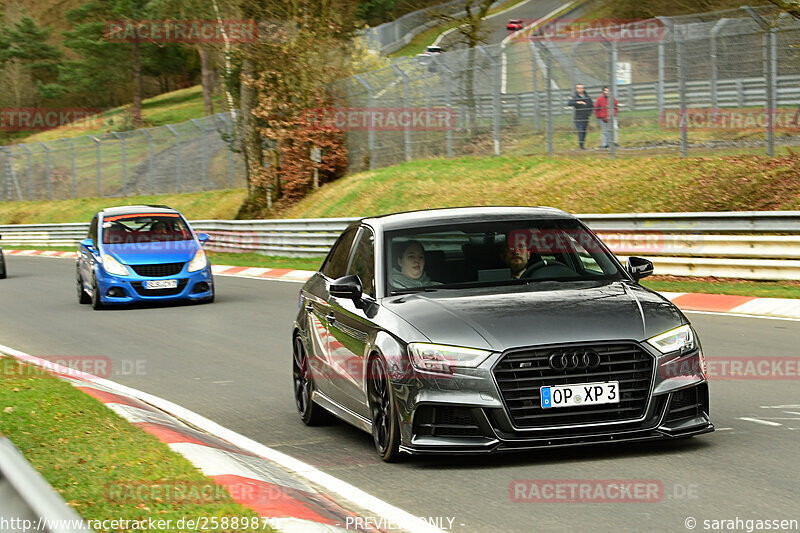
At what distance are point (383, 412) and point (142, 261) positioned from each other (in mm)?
13832

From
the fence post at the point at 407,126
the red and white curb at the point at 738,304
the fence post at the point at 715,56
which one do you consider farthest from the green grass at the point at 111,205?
the red and white curb at the point at 738,304

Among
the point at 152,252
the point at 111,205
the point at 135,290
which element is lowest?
the point at 111,205

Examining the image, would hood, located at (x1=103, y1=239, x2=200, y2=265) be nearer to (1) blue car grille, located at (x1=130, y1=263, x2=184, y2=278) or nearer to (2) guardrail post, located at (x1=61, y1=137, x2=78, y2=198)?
(1) blue car grille, located at (x1=130, y1=263, x2=184, y2=278)

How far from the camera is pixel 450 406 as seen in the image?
268 inches

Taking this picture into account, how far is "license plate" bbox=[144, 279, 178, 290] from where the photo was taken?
2023 cm

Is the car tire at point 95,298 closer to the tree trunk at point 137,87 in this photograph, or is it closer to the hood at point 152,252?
the hood at point 152,252

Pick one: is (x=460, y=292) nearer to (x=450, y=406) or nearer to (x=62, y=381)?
(x=450, y=406)

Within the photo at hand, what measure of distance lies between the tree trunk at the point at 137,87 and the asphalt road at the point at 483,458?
237 ft

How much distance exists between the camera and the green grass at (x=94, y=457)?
563cm

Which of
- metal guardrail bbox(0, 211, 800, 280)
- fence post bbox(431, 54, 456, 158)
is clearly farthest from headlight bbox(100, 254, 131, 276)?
fence post bbox(431, 54, 456, 158)

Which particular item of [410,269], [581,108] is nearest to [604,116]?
[581,108]

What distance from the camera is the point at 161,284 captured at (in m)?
20.3

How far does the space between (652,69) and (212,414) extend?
59.4ft

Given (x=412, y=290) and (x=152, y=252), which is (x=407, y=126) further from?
(x=412, y=290)
